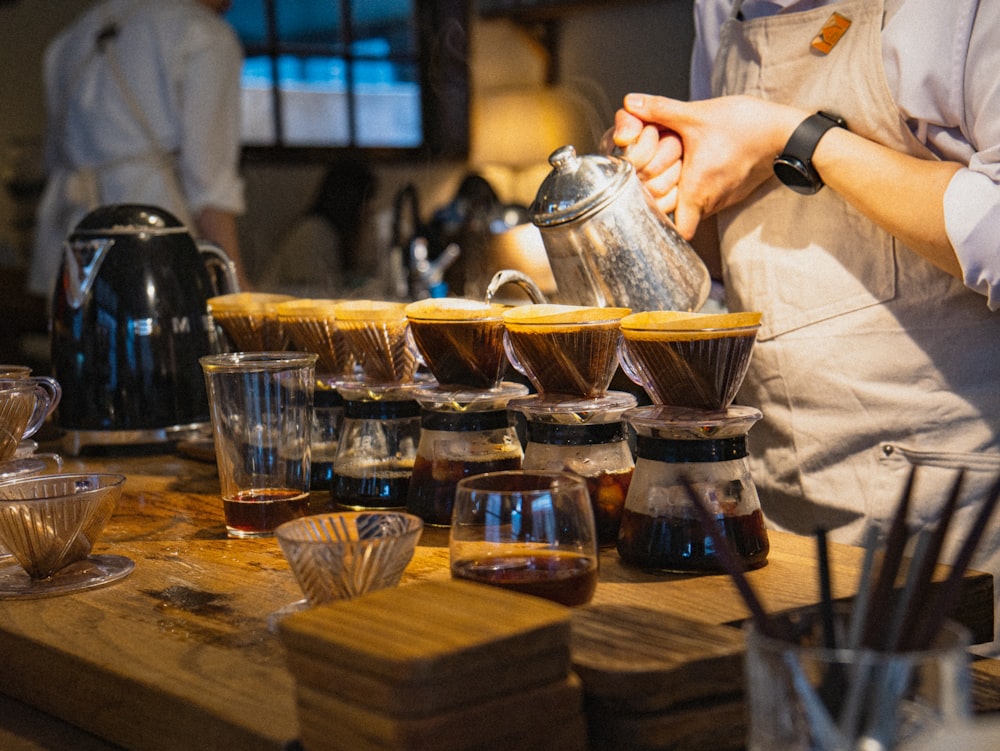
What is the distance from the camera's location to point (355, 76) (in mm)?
5871

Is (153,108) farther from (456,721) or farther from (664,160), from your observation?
(456,721)

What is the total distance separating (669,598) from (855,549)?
0.91ft

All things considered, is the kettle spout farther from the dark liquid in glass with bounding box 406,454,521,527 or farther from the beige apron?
the beige apron

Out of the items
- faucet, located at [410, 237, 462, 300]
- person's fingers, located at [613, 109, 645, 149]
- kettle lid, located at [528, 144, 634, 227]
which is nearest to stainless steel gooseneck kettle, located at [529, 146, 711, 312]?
kettle lid, located at [528, 144, 634, 227]

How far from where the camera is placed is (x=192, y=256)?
5.94 ft

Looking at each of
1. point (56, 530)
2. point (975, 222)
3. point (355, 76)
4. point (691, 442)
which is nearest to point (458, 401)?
point (691, 442)

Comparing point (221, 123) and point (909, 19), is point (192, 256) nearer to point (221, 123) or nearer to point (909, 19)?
point (909, 19)

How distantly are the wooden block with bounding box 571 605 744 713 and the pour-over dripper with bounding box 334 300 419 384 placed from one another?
1.74ft

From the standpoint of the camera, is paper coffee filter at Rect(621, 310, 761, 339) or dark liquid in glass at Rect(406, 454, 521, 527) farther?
dark liquid in glass at Rect(406, 454, 521, 527)

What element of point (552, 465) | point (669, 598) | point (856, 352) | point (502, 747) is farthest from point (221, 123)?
point (502, 747)

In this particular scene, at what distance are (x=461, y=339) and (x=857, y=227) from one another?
63cm

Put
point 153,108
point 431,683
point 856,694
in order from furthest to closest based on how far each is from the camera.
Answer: point 153,108 < point 431,683 < point 856,694

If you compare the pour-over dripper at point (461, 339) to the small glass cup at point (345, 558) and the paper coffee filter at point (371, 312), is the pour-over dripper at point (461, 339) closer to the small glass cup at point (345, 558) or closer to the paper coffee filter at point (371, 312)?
the paper coffee filter at point (371, 312)

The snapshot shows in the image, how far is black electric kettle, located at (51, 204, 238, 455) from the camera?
5.70 ft
